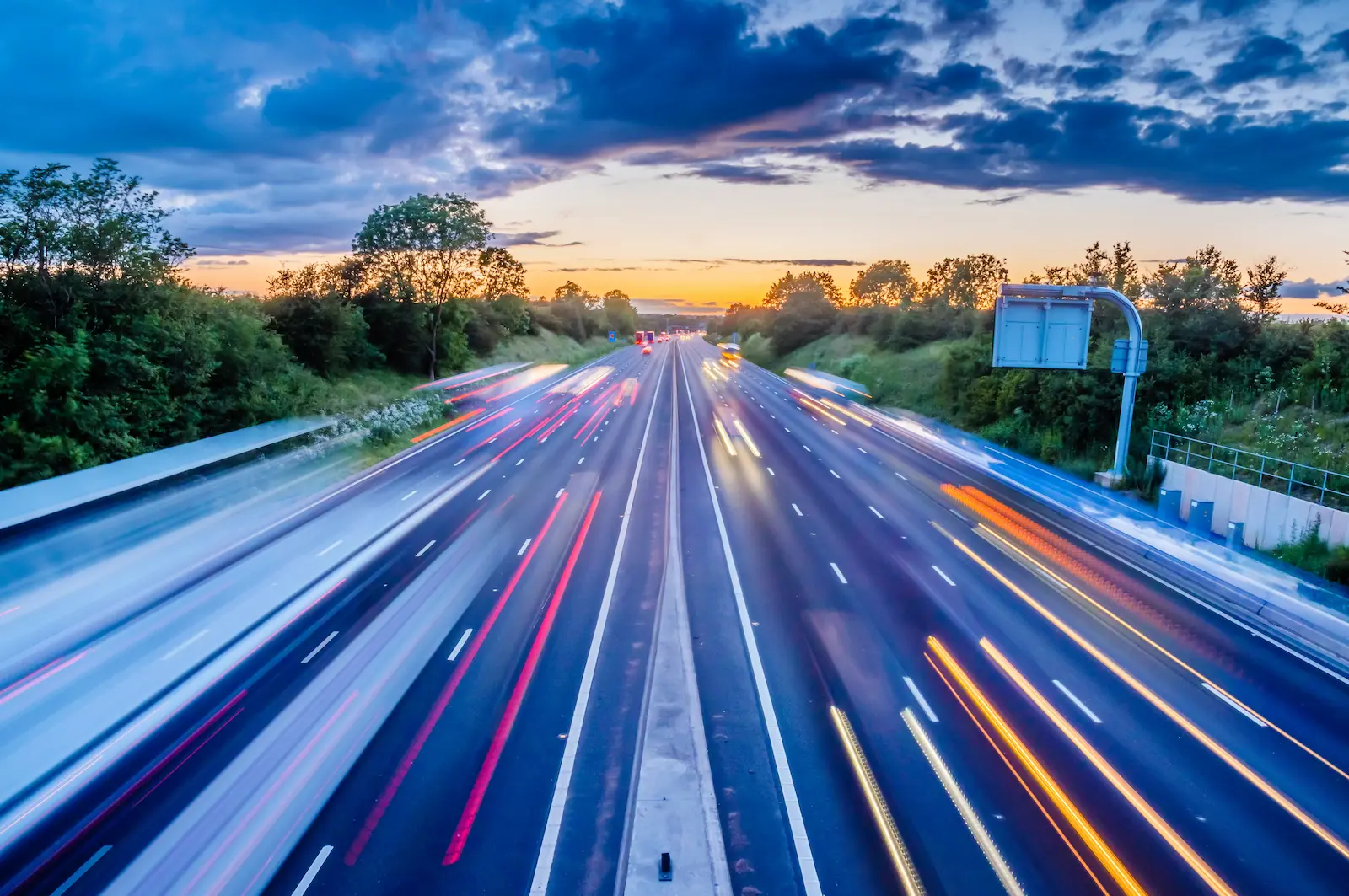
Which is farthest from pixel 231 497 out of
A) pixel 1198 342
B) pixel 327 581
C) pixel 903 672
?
pixel 1198 342

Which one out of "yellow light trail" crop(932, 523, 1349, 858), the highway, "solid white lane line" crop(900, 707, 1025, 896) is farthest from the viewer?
"yellow light trail" crop(932, 523, 1349, 858)

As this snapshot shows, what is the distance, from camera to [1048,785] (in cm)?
975

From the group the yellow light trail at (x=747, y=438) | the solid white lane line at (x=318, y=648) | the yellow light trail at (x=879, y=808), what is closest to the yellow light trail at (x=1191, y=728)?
the yellow light trail at (x=879, y=808)

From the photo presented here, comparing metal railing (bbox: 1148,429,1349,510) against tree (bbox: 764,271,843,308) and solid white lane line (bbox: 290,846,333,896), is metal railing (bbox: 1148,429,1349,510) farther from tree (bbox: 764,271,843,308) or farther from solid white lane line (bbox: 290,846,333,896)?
tree (bbox: 764,271,843,308)

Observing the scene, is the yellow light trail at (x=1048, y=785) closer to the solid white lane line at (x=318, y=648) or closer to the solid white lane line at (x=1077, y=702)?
the solid white lane line at (x=1077, y=702)

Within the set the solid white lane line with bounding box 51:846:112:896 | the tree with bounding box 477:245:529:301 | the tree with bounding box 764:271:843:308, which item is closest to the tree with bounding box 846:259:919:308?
the tree with bounding box 764:271:843:308

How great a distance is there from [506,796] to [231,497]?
64.1 ft

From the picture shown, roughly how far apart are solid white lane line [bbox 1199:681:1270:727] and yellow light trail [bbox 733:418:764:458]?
70.6 feet

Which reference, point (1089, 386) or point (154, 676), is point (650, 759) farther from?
point (1089, 386)

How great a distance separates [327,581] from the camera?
55.4 ft

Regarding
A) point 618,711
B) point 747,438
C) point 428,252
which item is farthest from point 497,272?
point 618,711

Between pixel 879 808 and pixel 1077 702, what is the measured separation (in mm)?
4488

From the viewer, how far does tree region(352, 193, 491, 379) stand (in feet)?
187

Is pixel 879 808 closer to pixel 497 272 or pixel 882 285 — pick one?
pixel 497 272
